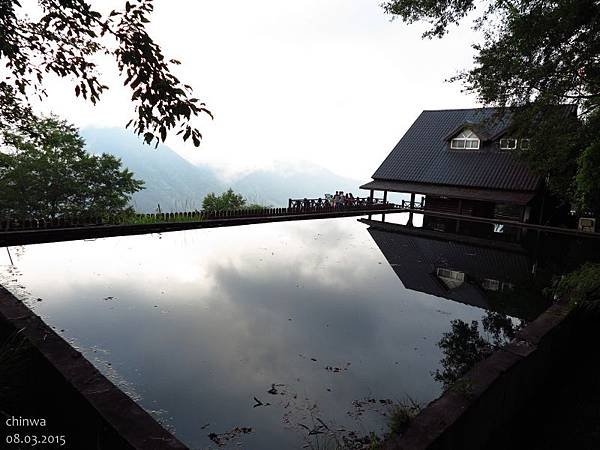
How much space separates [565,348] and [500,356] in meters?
2.42

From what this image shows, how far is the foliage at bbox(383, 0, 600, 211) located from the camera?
9.16 m

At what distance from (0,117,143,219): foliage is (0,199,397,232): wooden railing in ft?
24.4

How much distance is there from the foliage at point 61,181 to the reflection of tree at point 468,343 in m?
19.0

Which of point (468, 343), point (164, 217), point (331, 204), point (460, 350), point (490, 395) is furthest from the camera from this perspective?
point (331, 204)

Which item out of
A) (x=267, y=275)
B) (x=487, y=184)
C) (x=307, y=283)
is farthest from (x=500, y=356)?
(x=487, y=184)

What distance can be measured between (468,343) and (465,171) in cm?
1999

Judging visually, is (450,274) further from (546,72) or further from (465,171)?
(465,171)

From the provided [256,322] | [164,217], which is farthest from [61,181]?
[256,322]

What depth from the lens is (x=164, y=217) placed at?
14117 mm

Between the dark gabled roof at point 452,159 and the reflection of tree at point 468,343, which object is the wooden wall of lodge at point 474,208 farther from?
the reflection of tree at point 468,343

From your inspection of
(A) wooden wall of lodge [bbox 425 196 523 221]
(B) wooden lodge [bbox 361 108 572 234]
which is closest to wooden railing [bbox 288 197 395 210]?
(B) wooden lodge [bbox 361 108 572 234]

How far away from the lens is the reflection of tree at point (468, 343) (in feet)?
15.1

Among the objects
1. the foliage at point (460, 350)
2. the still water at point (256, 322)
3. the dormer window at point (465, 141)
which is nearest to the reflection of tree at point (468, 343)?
the foliage at point (460, 350)

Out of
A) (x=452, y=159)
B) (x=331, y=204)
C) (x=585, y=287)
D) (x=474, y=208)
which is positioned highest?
(x=452, y=159)
